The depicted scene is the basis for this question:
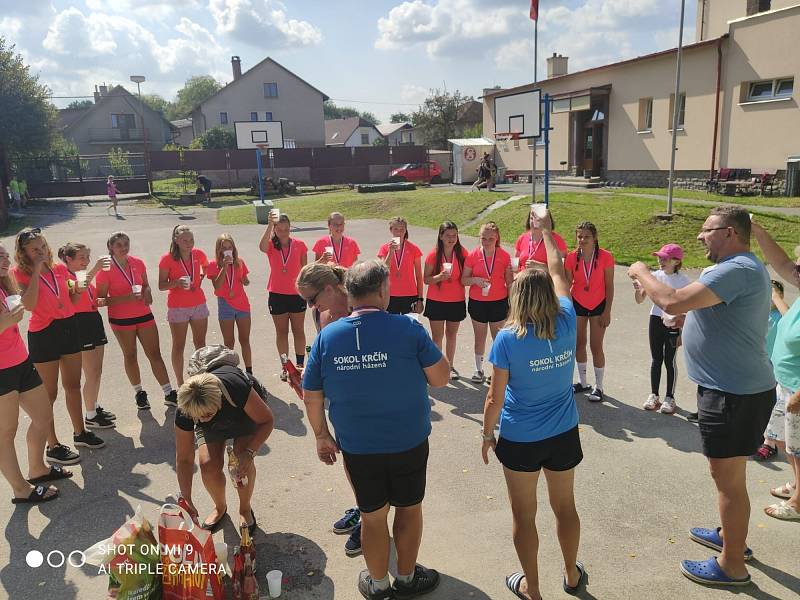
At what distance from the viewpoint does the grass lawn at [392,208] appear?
21.4 m

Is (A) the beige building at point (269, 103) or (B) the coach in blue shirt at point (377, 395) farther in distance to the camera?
(A) the beige building at point (269, 103)

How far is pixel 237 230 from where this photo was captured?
68.4ft

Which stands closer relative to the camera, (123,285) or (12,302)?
(12,302)

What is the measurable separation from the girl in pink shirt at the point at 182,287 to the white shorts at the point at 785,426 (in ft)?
18.9

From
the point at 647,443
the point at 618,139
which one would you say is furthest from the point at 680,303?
the point at 618,139

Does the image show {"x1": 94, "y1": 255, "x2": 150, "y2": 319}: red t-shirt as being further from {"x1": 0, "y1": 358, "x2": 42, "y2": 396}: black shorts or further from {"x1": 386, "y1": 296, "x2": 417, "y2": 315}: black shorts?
{"x1": 386, "y1": 296, "x2": 417, "y2": 315}: black shorts

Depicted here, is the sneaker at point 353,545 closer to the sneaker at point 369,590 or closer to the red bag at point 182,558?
the sneaker at point 369,590

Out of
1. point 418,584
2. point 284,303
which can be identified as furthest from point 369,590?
point 284,303

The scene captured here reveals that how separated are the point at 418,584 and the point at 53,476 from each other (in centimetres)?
352

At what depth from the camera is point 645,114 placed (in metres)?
25.2

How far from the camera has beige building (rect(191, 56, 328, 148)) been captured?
54406 millimetres

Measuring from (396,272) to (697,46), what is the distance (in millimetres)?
21322

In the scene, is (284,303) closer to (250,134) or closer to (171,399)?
(171,399)

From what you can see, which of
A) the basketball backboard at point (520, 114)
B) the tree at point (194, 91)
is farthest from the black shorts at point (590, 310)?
the tree at point (194, 91)
